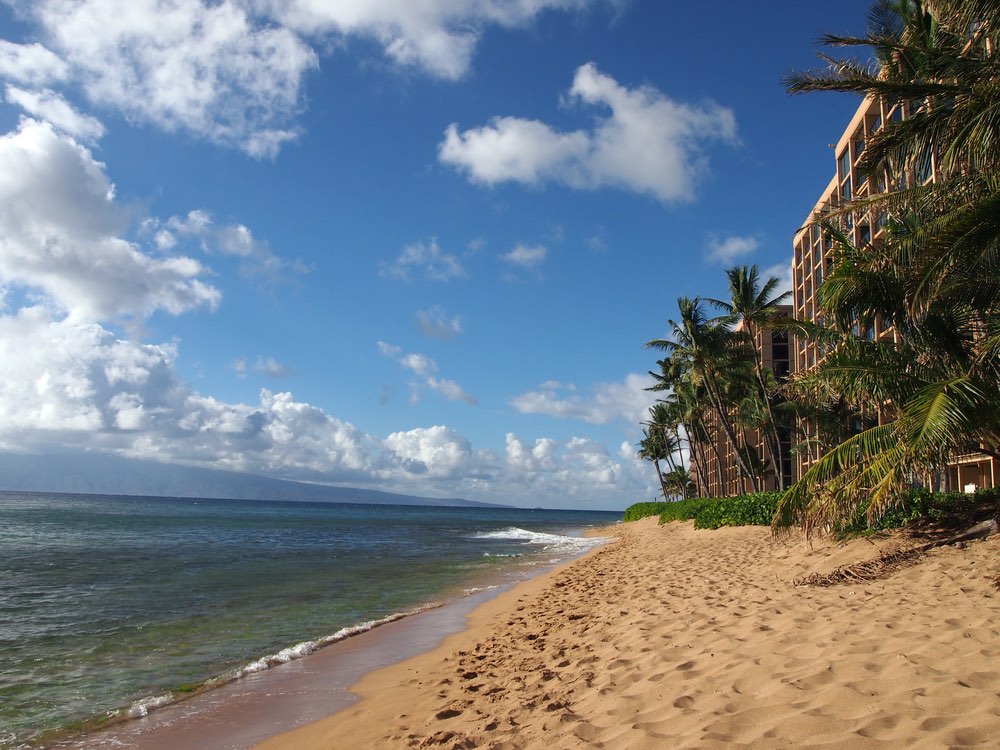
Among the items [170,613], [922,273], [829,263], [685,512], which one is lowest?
[170,613]

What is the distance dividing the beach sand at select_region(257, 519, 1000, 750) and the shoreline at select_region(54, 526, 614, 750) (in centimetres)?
41

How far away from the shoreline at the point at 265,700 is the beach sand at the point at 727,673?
16.3 inches

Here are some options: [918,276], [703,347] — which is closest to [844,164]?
[703,347]

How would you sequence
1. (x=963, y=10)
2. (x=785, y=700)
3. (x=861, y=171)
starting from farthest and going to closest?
(x=861, y=171)
(x=963, y=10)
(x=785, y=700)

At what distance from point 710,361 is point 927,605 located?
89.2 ft

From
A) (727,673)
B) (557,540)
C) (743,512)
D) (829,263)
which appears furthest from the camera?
(557,540)

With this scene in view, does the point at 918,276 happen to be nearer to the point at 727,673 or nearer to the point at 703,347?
the point at 727,673

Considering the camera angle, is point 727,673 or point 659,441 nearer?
point 727,673

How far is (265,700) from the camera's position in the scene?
7379 millimetres

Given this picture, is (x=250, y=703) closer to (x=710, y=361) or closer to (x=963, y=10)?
(x=963, y=10)

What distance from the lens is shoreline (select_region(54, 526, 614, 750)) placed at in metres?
6.32

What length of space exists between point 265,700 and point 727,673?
510 centimetres

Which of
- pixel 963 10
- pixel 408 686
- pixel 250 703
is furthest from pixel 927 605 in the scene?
pixel 250 703

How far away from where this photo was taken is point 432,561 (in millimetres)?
25172
